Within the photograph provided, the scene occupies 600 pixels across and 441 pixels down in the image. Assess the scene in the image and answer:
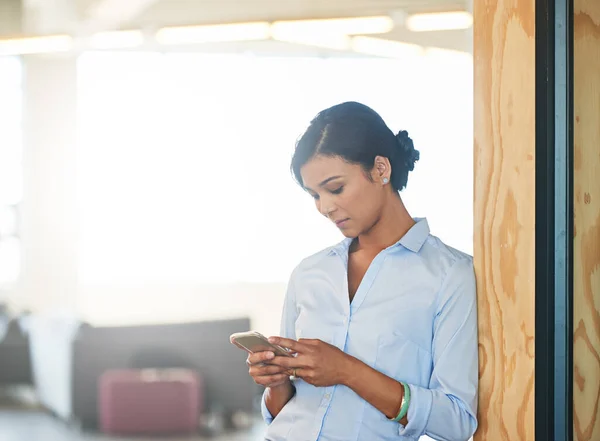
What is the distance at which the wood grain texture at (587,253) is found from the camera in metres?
1.37

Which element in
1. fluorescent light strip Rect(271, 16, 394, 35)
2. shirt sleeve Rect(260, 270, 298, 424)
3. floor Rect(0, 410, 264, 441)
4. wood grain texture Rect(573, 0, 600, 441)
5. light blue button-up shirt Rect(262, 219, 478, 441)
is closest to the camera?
wood grain texture Rect(573, 0, 600, 441)

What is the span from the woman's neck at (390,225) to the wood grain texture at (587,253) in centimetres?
39

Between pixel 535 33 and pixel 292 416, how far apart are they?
0.95 metres

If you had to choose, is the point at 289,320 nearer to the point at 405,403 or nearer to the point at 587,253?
the point at 405,403

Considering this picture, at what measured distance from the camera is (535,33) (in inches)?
54.1

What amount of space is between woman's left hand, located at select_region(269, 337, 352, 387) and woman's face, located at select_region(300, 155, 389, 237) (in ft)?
0.95

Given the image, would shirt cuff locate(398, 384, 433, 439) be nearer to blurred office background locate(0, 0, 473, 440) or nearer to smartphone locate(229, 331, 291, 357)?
smartphone locate(229, 331, 291, 357)

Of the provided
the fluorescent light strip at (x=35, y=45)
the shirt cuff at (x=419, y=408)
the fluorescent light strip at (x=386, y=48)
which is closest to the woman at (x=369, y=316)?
the shirt cuff at (x=419, y=408)

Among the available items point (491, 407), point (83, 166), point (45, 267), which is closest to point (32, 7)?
point (83, 166)

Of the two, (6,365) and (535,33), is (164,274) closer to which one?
(6,365)

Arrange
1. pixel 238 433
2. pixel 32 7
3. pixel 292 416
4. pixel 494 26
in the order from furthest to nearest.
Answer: pixel 32 7 < pixel 238 433 < pixel 292 416 < pixel 494 26

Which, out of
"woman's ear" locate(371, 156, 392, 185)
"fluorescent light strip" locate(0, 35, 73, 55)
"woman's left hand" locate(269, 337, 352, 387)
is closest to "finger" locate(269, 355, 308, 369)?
"woman's left hand" locate(269, 337, 352, 387)

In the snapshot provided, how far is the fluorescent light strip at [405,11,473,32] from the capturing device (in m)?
2.94

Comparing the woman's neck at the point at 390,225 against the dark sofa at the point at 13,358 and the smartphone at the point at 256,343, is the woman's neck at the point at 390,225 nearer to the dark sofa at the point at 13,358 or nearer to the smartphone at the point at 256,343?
the smartphone at the point at 256,343
